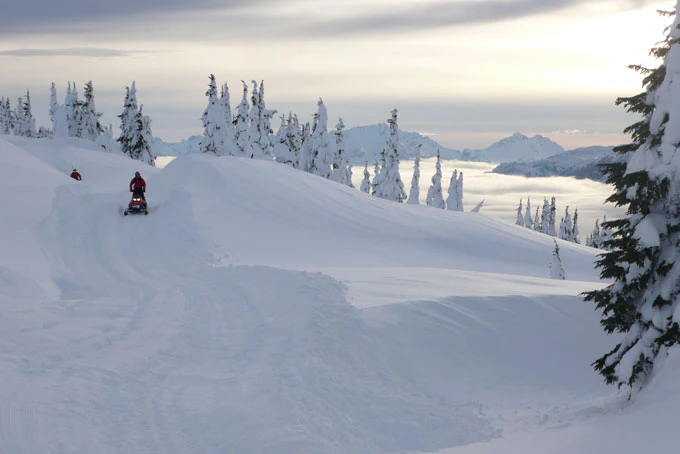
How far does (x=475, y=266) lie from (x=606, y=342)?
12160mm

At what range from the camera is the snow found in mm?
8414

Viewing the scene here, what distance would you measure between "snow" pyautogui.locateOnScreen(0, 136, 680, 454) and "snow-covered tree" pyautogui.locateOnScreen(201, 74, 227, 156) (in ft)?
127

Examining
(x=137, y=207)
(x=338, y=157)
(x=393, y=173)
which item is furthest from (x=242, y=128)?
(x=137, y=207)

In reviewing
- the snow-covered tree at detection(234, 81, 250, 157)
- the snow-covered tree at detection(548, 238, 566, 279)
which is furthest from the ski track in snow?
the snow-covered tree at detection(234, 81, 250, 157)

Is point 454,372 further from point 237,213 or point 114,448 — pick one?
point 237,213

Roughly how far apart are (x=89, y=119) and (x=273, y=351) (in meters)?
81.5

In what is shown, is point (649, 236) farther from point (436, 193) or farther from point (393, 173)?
point (436, 193)

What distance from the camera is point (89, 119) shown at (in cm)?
8206

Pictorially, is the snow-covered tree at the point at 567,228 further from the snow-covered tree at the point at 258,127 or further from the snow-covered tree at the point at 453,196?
the snow-covered tree at the point at 258,127

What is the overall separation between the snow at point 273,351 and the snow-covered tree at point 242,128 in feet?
146

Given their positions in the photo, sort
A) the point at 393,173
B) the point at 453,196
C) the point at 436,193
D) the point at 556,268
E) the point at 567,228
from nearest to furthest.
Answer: the point at 556,268 < the point at 393,173 < the point at 436,193 < the point at 453,196 < the point at 567,228

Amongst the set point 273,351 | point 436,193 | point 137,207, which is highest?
point 137,207

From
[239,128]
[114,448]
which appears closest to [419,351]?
[114,448]

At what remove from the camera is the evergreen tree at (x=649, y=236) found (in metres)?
9.28
